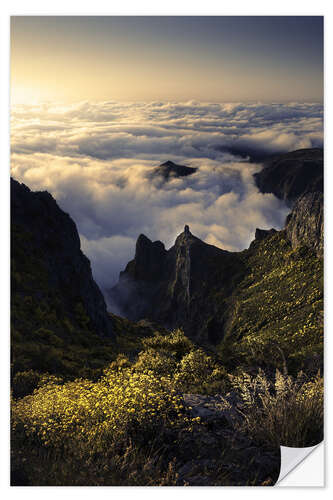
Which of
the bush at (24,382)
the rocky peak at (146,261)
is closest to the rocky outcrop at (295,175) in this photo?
the rocky peak at (146,261)

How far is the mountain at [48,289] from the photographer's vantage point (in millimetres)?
6930

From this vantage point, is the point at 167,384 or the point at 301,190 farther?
the point at 301,190

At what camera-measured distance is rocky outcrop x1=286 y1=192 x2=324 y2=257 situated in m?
7.02

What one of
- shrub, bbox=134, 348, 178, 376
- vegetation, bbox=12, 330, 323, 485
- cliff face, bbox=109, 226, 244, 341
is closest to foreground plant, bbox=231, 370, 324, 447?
vegetation, bbox=12, 330, 323, 485

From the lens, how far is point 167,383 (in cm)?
642

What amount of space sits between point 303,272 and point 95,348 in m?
3.69

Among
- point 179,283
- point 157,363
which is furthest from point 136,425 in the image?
point 179,283

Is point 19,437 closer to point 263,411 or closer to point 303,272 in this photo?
point 263,411

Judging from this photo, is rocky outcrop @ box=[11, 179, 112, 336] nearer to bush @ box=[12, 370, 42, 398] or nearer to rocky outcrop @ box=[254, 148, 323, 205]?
bush @ box=[12, 370, 42, 398]

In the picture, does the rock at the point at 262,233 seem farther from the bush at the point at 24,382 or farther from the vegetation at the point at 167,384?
the bush at the point at 24,382

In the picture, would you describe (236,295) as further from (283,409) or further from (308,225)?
(283,409)

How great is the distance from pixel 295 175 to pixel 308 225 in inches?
33.8

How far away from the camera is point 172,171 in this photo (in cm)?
737
